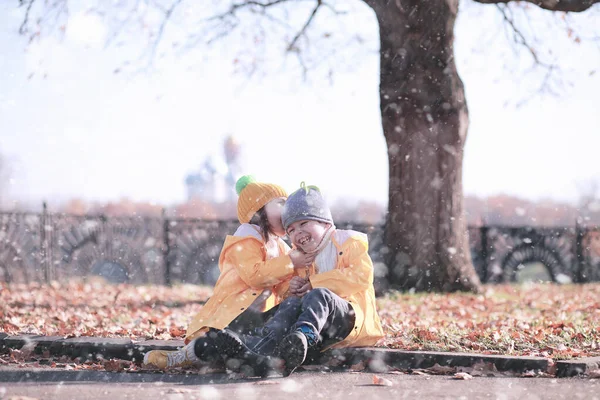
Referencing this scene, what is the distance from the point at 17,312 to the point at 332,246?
5204mm

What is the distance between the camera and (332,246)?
5184 millimetres

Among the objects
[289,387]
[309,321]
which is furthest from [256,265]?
[289,387]

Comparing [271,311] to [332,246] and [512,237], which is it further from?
[512,237]

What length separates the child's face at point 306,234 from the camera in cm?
501

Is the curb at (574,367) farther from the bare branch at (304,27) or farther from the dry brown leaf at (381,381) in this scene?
the bare branch at (304,27)

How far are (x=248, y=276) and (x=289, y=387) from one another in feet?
2.83

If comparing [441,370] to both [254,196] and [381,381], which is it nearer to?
[381,381]

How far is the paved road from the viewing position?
435 centimetres

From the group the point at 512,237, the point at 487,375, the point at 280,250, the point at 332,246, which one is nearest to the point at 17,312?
the point at 280,250

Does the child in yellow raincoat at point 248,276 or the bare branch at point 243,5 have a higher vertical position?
the bare branch at point 243,5

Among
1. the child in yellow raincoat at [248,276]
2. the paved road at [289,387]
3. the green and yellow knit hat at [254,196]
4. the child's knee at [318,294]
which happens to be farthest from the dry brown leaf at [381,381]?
the green and yellow knit hat at [254,196]

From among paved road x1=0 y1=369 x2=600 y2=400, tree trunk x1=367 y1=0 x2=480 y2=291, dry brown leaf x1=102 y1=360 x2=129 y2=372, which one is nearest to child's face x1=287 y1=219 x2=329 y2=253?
paved road x1=0 y1=369 x2=600 y2=400

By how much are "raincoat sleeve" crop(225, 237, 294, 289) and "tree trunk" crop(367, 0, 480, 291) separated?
567 cm

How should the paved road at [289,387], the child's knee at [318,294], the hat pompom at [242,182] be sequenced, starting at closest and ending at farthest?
the paved road at [289,387], the child's knee at [318,294], the hat pompom at [242,182]
